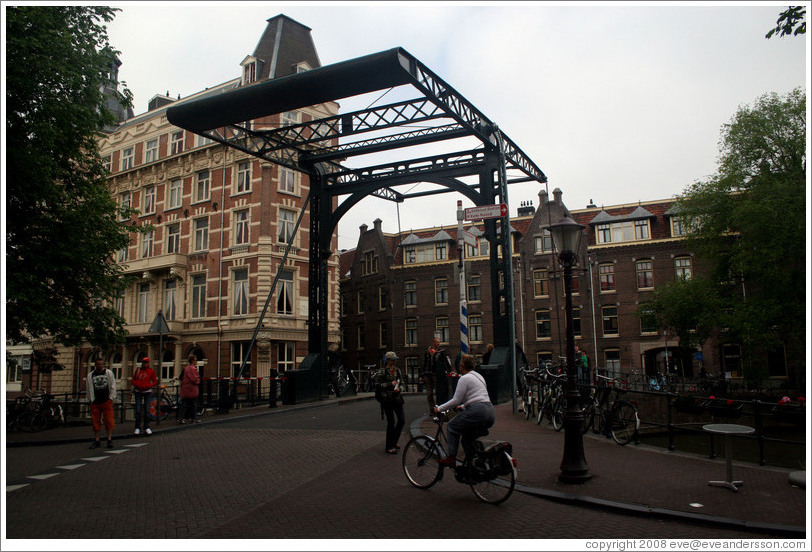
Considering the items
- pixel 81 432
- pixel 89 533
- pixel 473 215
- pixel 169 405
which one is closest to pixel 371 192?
pixel 473 215

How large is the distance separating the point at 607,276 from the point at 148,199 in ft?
97.1

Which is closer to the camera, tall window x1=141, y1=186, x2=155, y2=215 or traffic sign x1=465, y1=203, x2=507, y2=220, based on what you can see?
traffic sign x1=465, y1=203, x2=507, y2=220

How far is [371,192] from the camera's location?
18.6 m

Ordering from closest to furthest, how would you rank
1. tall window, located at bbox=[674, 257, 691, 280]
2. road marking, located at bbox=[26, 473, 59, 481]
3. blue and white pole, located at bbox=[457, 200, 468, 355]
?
1. road marking, located at bbox=[26, 473, 59, 481]
2. blue and white pole, located at bbox=[457, 200, 468, 355]
3. tall window, located at bbox=[674, 257, 691, 280]

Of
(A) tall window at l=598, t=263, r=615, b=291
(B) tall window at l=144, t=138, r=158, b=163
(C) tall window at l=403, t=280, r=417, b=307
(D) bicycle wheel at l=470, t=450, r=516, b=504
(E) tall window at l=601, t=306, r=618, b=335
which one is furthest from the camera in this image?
(C) tall window at l=403, t=280, r=417, b=307

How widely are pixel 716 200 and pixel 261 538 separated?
32.5 metres

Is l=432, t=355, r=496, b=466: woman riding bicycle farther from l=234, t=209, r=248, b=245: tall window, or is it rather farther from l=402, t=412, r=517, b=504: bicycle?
l=234, t=209, r=248, b=245: tall window

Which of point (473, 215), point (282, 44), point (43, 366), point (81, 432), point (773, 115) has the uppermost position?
point (282, 44)

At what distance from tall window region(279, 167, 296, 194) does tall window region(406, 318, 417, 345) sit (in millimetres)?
15723

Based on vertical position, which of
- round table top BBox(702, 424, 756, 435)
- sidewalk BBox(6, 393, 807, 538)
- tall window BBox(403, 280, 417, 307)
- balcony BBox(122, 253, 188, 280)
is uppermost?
balcony BBox(122, 253, 188, 280)

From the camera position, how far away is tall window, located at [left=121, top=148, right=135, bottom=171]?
124ft

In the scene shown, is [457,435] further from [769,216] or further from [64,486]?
[769,216]

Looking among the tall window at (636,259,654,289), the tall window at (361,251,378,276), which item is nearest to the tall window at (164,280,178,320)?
the tall window at (361,251,378,276)

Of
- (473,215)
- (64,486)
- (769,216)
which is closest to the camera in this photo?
(64,486)
